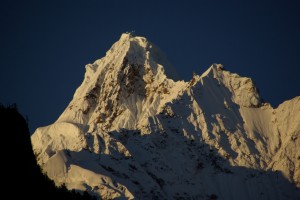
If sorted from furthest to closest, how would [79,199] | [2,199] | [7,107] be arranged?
→ [79,199], [7,107], [2,199]

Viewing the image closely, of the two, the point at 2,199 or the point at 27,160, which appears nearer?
the point at 2,199

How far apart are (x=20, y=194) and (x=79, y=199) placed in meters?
22.3

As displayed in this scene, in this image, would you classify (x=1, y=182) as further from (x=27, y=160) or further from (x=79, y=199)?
(x=79, y=199)

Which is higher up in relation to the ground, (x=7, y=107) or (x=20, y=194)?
(x=7, y=107)

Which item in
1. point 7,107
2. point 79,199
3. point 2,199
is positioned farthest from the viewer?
point 79,199

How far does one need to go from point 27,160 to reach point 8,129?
454 cm

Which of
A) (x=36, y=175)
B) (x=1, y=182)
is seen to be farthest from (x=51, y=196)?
(x=1, y=182)

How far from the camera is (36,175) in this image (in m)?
121

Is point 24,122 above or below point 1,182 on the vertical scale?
above

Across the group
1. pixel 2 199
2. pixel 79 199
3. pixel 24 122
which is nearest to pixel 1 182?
pixel 2 199

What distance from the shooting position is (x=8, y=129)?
386 feet

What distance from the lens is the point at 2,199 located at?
112 m

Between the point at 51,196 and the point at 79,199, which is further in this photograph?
the point at 79,199

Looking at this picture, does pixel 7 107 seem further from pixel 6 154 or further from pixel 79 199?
pixel 79 199
